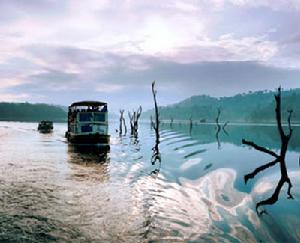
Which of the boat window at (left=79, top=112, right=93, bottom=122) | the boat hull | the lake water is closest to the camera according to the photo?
the lake water

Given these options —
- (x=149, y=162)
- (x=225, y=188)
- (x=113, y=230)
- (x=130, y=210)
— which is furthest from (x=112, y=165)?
(x=113, y=230)

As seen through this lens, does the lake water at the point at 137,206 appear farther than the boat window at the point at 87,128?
No

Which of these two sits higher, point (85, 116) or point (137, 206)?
point (85, 116)

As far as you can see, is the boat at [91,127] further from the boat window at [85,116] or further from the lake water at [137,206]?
the lake water at [137,206]

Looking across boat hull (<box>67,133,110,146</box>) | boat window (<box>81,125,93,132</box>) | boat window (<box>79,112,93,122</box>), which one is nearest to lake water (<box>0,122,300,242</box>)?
boat hull (<box>67,133,110,146</box>)

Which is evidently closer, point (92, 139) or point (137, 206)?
point (137, 206)

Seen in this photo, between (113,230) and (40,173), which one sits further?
(40,173)

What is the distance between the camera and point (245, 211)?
677 inches

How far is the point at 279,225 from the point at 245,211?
2343 mm

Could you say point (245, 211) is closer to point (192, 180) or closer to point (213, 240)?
point (213, 240)

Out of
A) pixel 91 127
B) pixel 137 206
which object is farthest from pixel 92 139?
pixel 137 206

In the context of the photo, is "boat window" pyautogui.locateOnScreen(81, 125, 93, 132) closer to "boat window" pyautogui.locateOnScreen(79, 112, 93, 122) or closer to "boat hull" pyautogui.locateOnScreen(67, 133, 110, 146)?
"boat hull" pyautogui.locateOnScreen(67, 133, 110, 146)

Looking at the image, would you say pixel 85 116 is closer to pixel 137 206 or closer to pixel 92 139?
pixel 92 139

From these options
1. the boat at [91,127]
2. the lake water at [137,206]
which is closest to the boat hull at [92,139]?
the boat at [91,127]
